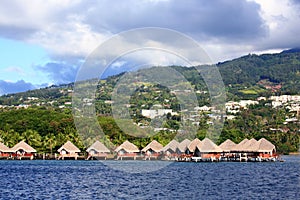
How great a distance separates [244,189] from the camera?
41.2 m

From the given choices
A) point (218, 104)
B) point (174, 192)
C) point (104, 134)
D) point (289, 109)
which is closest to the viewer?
point (174, 192)

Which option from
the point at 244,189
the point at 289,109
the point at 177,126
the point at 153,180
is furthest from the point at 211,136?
the point at 289,109

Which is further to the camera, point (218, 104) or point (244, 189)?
point (218, 104)

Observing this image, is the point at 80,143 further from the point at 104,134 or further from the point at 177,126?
the point at 177,126

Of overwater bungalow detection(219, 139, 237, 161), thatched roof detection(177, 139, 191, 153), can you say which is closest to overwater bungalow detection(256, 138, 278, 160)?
overwater bungalow detection(219, 139, 237, 161)

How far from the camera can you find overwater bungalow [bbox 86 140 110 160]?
307ft

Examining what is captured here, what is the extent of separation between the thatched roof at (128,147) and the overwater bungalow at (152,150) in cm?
130

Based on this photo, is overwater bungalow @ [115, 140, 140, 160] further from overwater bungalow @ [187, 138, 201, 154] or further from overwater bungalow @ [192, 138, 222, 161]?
overwater bungalow @ [192, 138, 222, 161]

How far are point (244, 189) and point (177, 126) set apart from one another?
78.5 meters

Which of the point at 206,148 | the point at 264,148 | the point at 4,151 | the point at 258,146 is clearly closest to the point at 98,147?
the point at 4,151

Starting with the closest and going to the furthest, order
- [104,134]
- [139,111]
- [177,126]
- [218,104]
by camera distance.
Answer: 1. [104,134]
2. [139,111]
3. [177,126]
4. [218,104]

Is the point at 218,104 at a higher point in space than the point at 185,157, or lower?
higher

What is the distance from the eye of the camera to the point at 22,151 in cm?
9381

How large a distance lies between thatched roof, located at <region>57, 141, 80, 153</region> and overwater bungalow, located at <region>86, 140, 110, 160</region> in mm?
1983
